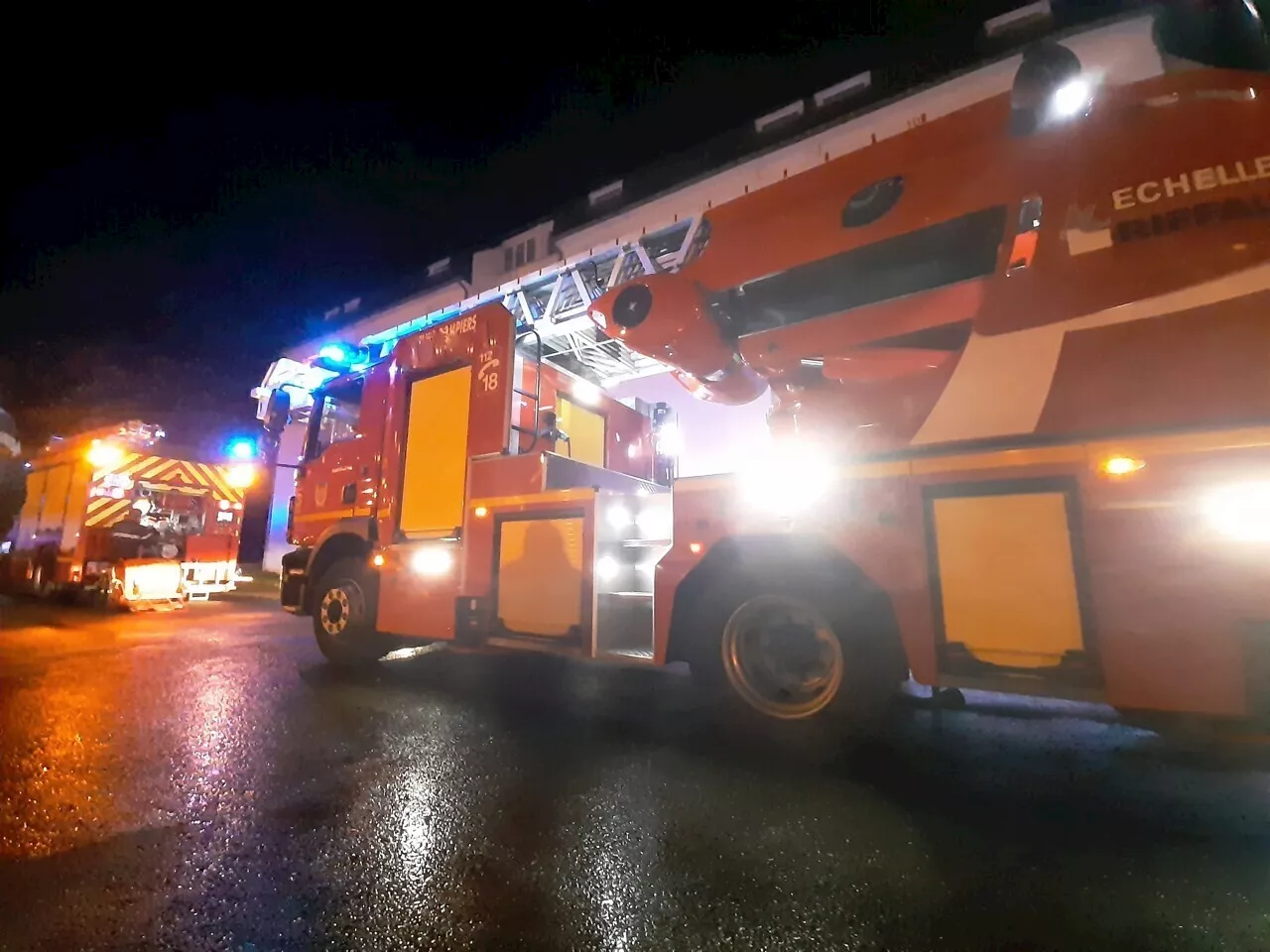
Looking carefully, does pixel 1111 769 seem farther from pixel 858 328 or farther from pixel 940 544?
pixel 858 328

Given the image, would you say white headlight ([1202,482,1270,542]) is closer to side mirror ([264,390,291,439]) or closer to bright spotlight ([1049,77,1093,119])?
bright spotlight ([1049,77,1093,119])

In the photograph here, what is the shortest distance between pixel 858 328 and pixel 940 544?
1.32 meters

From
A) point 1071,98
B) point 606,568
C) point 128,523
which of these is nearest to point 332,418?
point 606,568

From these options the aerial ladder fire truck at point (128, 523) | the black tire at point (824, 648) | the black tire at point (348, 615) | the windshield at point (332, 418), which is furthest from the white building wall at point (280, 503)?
the black tire at point (824, 648)

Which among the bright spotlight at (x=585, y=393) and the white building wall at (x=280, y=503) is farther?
the white building wall at (x=280, y=503)

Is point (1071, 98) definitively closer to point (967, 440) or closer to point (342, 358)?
point (967, 440)

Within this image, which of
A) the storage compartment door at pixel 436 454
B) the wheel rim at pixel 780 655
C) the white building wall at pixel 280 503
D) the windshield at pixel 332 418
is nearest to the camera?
the wheel rim at pixel 780 655

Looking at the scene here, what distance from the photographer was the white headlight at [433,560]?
4695 mm

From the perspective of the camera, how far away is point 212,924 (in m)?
1.74

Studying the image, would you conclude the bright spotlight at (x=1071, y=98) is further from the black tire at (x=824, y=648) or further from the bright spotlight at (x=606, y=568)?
the bright spotlight at (x=606, y=568)

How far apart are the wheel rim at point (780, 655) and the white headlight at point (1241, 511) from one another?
5.38 feet

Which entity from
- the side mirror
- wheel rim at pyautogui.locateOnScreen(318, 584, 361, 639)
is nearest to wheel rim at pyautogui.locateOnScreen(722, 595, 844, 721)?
wheel rim at pyautogui.locateOnScreen(318, 584, 361, 639)

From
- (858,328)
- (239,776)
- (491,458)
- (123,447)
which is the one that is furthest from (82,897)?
(123,447)

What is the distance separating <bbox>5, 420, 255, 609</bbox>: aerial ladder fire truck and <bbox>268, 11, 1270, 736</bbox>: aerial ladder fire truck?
8.53 m
